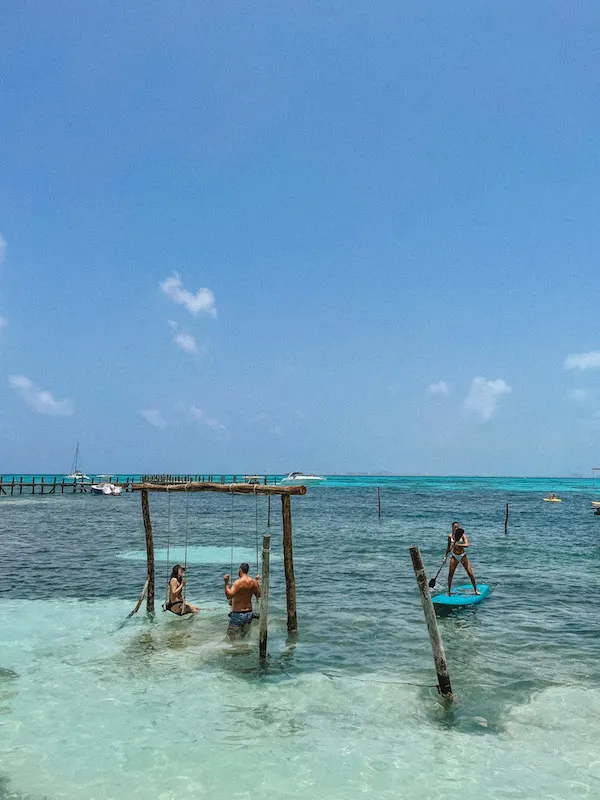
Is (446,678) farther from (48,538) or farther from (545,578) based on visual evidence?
(48,538)

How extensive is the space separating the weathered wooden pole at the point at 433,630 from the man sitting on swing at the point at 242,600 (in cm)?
514

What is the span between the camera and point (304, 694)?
1221cm

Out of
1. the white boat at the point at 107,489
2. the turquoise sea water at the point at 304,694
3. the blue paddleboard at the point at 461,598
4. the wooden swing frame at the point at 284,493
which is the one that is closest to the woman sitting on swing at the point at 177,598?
the turquoise sea water at the point at 304,694

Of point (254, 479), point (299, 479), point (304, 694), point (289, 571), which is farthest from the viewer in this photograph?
point (299, 479)

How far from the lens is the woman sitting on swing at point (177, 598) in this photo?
17.1 meters

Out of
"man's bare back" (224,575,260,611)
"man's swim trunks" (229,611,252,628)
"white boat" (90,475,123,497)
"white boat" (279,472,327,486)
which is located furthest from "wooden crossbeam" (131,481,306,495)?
"white boat" (279,472,327,486)

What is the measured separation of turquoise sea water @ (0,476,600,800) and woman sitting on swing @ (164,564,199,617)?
0.38 metres

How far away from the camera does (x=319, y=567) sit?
2705 centimetres

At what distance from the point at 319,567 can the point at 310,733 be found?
654 inches

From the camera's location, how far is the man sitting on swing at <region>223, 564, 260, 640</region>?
15336 mm

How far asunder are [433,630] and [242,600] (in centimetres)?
575

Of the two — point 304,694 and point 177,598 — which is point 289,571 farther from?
point 304,694

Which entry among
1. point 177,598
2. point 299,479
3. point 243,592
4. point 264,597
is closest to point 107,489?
point 177,598

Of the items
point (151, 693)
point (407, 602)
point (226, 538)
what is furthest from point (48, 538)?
point (151, 693)
